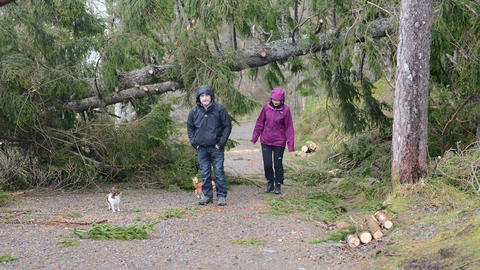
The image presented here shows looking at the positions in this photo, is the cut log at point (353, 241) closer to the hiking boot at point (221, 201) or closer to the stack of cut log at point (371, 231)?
the stack of cut log at point (371, 231)

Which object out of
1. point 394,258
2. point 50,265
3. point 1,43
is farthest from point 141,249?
point 1,43

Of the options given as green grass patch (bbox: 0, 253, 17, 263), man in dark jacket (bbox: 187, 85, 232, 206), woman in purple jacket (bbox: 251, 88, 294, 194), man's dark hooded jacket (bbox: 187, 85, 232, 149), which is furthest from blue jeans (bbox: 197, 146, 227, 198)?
green grass patch (bbox: 0, 253, 17, 263)

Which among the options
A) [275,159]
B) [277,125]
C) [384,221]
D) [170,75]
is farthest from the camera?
[170,75]

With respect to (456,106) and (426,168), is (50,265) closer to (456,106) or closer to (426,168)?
(426,168)

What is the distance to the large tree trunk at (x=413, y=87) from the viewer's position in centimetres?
664

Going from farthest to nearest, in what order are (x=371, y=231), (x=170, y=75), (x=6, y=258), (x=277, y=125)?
(x=170, y=75) → (x=277, y=125) → (x=371, y=231) → (x=6, y=258)

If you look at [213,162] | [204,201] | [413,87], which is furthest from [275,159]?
[413,87]

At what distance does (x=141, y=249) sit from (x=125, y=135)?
157 inches

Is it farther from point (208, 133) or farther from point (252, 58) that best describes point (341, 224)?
point (252, 58)

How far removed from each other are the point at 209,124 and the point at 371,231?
2.94 meters

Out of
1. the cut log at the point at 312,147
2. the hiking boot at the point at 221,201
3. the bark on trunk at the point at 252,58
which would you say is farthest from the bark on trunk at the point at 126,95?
the cut log at the point at 312,147

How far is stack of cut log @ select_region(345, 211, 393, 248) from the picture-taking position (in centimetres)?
537

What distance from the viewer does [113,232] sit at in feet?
18.0

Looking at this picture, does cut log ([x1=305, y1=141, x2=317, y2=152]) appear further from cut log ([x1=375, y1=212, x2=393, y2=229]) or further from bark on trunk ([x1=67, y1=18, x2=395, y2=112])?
cut log ([x1=375, y1=212, x2=393, y2=229])
